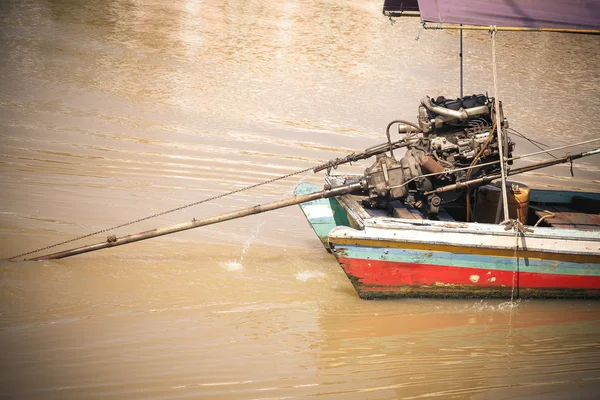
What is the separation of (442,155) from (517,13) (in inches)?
60.1

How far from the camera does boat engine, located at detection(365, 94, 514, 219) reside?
6.04 metres

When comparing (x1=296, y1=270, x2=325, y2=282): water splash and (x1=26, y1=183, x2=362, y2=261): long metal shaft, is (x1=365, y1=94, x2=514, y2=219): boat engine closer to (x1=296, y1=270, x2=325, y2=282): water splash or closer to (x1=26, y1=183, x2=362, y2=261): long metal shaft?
(x1=26, y1=183, x2=362, y2=261): long metal shaft

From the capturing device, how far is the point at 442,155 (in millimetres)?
6160

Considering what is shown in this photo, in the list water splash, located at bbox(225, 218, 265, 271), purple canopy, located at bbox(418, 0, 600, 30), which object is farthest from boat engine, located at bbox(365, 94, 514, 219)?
water splash, located at bbox(225, 218, 265, 271)

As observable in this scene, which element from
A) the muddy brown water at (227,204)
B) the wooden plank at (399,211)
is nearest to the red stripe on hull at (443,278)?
the muddy brown water at (227,204)

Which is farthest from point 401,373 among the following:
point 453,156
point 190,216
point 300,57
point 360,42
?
point 360,42

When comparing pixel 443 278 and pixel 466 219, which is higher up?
pixel 466 219

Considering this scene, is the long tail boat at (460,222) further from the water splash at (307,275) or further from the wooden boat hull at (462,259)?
the water splash at (307,275)

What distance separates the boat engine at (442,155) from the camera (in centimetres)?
604

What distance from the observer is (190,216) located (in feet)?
24.9

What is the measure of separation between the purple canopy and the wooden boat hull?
1.90 metres

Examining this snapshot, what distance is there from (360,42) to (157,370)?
1196cm

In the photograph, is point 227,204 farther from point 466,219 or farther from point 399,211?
point 466,219

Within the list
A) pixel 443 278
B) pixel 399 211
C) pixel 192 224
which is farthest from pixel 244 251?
pixel 443 278
